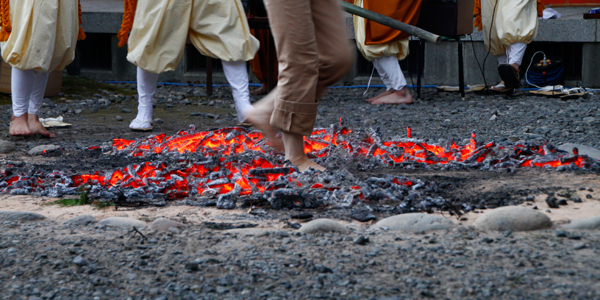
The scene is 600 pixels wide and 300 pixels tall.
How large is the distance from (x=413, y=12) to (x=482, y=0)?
1.35 m

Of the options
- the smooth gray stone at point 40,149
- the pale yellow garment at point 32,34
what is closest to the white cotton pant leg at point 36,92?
the pale yellow garment at point 32,34

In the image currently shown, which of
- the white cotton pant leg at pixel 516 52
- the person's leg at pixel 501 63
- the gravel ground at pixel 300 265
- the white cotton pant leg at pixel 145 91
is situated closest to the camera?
the gravel ground at pixel 300 265

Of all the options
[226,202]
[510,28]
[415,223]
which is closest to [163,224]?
[226,202]

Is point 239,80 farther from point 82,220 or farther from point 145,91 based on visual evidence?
point 82,220

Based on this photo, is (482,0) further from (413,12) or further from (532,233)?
(532,233)

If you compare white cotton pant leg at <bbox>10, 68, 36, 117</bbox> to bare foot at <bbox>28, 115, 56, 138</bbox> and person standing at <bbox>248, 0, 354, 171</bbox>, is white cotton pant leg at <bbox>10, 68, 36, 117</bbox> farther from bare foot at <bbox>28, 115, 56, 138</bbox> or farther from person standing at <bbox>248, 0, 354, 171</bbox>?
person standing at <bbox>248, 0, 354, 171</bbox>

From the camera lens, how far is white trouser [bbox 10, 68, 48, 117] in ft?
15.9

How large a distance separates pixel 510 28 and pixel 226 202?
17.7 feet

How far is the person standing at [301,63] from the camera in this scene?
295cm

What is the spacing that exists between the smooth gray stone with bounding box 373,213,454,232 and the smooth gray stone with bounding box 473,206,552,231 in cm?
12

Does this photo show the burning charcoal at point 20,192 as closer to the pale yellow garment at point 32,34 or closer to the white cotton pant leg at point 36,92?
the pale yellow garment at point 32,34

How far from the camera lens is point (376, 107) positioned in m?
6.68

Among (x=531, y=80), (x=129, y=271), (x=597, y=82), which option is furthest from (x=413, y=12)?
(x=129, y=271)

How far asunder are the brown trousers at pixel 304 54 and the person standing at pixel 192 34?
1.75 metres
